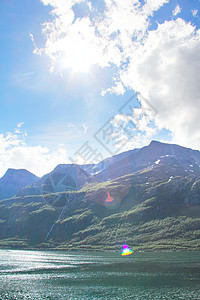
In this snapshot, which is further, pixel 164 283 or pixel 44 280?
pixel 44 280

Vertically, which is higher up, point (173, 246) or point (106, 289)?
point (106, 289)

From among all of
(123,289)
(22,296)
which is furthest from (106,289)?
(22,296)

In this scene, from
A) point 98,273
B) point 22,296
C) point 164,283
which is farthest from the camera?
point 98,273

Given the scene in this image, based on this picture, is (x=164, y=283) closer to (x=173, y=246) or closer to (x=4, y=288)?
(x=4, y=288)

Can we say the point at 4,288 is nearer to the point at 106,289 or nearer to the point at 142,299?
the point at 106,289

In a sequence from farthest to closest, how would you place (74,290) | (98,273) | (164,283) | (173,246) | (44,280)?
1. (173,246)
2. (98,273)
3. (44,280)
4. (164,283)
5. (74,290)

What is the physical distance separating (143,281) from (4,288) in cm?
4414

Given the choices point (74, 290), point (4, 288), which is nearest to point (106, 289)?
point (74, 290)

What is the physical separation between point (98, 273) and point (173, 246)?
123148 millimetres

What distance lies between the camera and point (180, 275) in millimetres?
75000

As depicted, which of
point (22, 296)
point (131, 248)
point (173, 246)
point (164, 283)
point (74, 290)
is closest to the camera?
point (22, 296)

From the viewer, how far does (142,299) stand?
5106 cm

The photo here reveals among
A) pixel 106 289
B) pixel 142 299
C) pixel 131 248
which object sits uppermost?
pixel 106 289

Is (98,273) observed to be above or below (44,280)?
below
